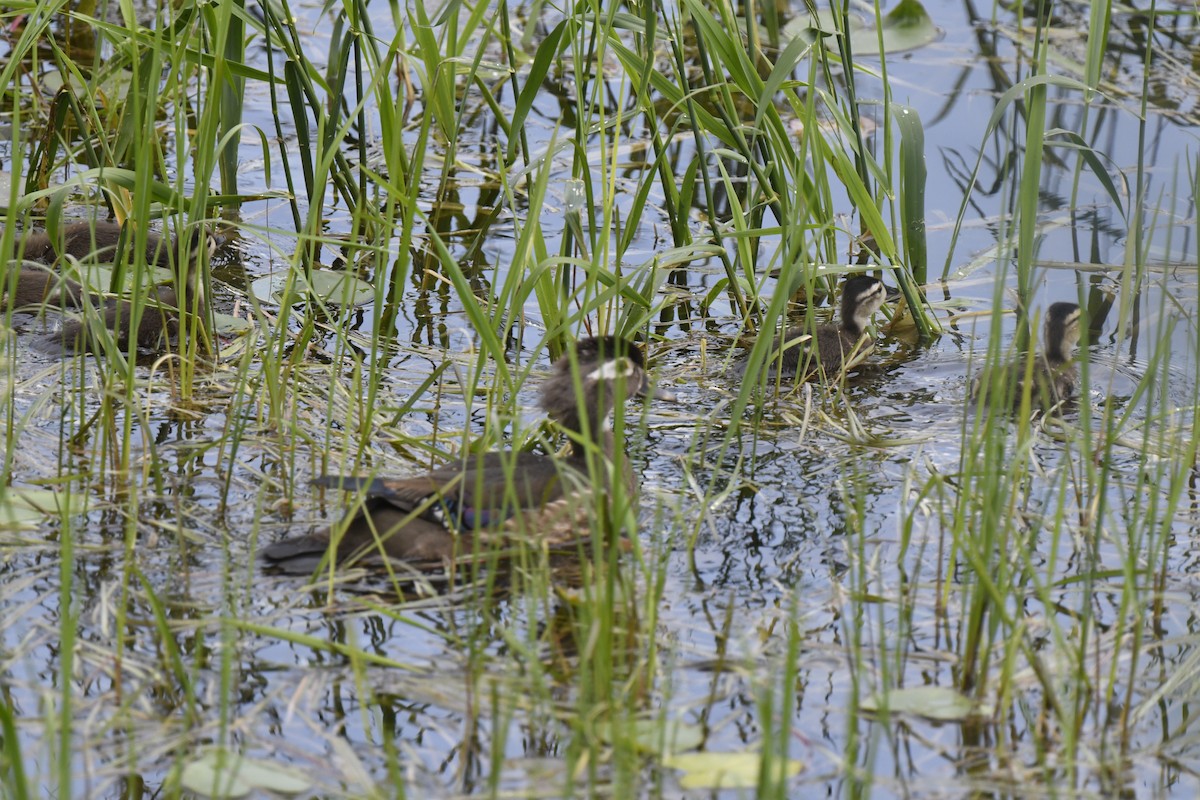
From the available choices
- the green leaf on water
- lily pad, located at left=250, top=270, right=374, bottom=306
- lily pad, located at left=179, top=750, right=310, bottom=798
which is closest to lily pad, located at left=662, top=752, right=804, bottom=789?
lily pad, located at left=179, top=750, right=310, bottom=798

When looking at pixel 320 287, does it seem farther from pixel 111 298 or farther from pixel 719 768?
pixel 719 768

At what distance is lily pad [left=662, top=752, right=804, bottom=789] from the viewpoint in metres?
2.82

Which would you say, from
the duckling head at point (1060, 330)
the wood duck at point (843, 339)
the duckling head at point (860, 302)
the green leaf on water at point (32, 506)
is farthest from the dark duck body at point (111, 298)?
the duckling head at point (1060, 330)

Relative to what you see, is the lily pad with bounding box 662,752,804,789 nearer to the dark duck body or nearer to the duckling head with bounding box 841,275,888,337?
the dark duck body

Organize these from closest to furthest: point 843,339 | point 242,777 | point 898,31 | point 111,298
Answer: point 242,777 < point 843,339 < point 111,298 < point 898,31

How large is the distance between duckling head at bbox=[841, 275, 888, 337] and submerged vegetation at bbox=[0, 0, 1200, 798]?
12 centimetres

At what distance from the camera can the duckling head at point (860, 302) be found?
17.9 ft

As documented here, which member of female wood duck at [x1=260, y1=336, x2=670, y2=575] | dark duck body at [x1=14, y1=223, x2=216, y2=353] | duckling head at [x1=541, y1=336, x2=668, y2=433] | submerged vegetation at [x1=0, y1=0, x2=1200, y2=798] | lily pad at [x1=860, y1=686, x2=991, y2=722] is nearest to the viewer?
submerged vegetation at [x1=0, y1=0, x2=1200, y2=798]

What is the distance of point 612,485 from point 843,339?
2.20 metres

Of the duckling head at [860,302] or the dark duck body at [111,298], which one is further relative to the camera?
the duckling head at [860,302]

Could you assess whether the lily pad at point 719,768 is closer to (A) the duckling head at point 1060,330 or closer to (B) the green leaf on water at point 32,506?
(B) the green leaf on water at point 32,506

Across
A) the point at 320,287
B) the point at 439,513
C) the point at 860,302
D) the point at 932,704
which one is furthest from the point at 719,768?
the point at 320,287

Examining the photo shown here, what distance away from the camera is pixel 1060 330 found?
5418 millimetres

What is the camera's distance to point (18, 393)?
470 centimetres
